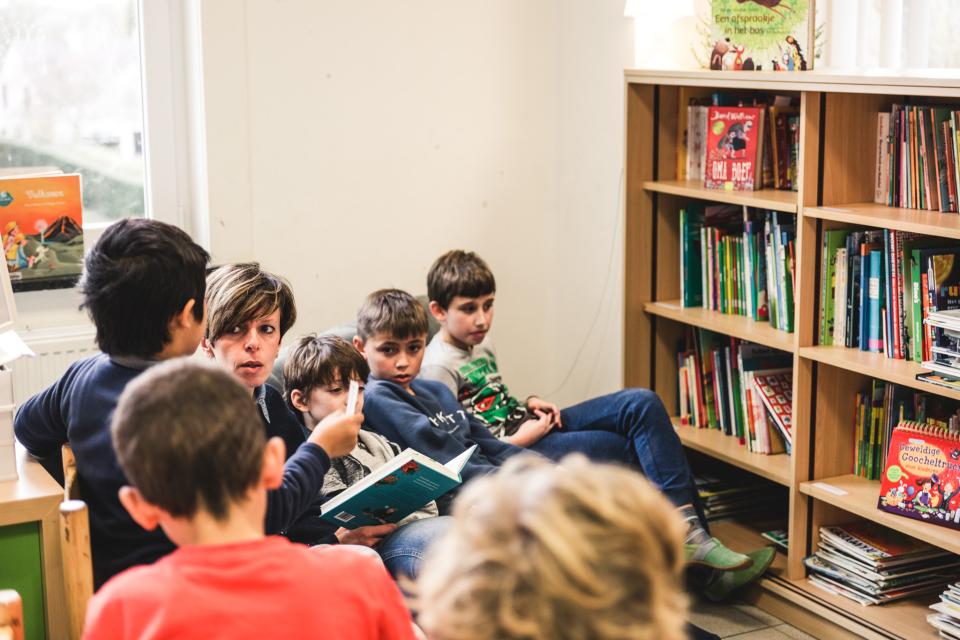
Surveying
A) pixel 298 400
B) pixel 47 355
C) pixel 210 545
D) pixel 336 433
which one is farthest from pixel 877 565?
pixel 47 355

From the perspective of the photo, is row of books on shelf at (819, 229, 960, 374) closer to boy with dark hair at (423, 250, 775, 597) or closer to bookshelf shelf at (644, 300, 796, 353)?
bookshelf shelf at (644, 300, 796, 353)

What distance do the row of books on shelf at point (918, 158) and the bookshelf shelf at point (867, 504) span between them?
27.1 inches

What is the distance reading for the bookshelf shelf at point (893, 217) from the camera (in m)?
2.42

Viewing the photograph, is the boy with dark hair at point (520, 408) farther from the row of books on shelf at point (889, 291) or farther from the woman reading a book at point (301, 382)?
the woman reading a book at point (301, 382)

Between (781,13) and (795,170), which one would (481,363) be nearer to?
(795,170)

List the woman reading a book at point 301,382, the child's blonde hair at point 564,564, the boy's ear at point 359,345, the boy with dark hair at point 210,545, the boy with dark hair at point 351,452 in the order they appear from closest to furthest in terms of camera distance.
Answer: the child's blonde hair at point 564,564
the boy with dark hair at point 210,545
the woman reading a book at point 301,382
the boy with dark hair at point 351,452
the boy's ear at point 359,345

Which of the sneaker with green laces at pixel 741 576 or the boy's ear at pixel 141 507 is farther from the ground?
the boy's ear at pixel 141 507

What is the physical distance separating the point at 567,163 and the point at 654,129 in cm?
57

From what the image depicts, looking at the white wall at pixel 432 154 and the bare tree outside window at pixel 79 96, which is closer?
the bare tree outside window at pixel 79 96

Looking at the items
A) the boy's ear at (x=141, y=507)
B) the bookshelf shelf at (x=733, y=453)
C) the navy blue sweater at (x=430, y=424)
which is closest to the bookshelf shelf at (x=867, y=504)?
the bookshelf shelf at (x=733, y=453)

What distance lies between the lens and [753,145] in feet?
10.0

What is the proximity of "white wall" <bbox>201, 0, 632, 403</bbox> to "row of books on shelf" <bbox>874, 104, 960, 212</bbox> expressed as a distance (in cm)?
98

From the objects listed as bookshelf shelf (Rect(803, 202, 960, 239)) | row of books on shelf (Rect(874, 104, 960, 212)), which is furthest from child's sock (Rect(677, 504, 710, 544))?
row of books on shelf (Rect(874, 104, 960, 212))

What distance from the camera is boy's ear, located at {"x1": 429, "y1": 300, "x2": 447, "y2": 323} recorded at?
122 inches
